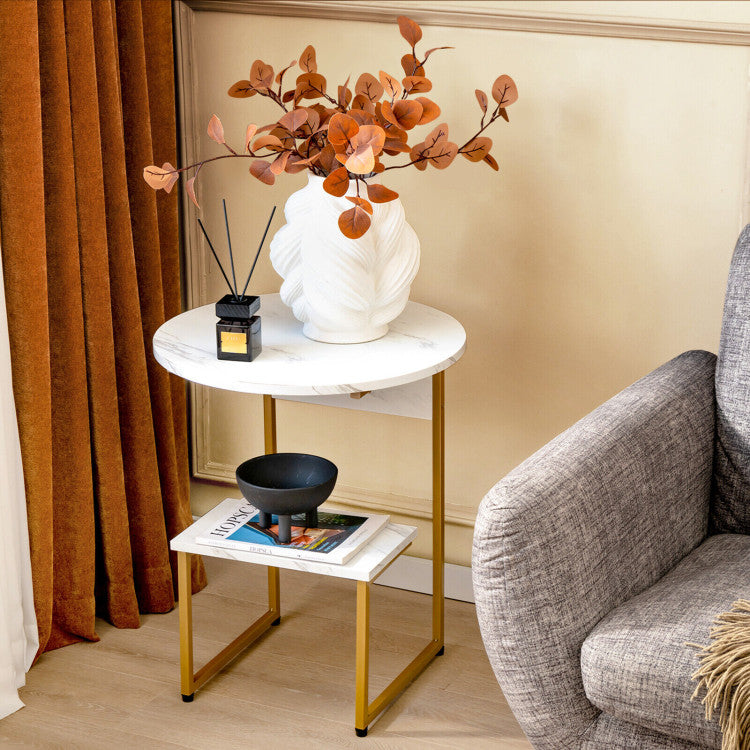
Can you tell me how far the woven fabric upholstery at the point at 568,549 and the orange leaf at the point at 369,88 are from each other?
0.63 m

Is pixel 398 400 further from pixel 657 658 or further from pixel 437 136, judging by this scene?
pixel 657 658

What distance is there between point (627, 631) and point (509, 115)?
105 centimetres

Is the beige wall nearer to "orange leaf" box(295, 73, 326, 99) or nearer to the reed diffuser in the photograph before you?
"orange leaf" box(295, 73, 326, 99)

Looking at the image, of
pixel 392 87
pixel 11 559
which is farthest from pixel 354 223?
pixel 11 559

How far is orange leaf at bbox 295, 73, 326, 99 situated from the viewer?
1828 mm

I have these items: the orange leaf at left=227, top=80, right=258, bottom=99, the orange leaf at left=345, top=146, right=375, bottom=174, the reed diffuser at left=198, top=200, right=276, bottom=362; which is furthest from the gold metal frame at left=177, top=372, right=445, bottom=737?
the orange leaf at left=227, top=80, right=258, bottom=99

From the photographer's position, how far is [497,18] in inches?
76.5

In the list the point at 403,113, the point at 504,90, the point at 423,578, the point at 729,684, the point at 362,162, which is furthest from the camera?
the point at 423,578

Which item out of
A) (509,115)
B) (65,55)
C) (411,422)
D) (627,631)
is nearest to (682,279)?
(509,115)

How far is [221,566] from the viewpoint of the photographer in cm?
241

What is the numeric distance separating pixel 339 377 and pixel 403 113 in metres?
0.43

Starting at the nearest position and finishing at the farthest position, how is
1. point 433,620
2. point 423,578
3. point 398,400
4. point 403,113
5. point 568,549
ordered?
point 568,549, point 403,113, point 398,400, point 433,620, point 423,578

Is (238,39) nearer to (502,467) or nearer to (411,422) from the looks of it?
(411,422)

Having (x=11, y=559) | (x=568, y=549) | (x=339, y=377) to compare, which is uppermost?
(x=339, y=377)
